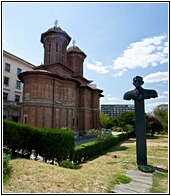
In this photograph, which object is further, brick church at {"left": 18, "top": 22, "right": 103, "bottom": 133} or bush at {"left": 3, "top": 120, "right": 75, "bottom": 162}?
brick church at {"left": 18, "top": 22, "right": 103, "bottom": 133}

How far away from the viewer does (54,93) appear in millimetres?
22469

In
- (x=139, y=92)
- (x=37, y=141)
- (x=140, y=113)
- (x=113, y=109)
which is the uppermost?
(x=139, y=92)

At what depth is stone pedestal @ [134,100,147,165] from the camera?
8656 mm

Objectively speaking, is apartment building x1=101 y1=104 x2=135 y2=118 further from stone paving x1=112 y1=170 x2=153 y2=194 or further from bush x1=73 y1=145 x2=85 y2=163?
stone paving x1=112 y1=170 x2=153 y2=194

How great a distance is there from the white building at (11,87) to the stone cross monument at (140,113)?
2815cm

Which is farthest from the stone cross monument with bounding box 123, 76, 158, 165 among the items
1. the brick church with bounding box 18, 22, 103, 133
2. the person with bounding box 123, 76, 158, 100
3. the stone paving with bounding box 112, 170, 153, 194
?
the brick church with bounding box 18, 22, 103, 133

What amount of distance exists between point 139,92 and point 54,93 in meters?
15.4

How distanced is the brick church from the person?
14505 millimetres

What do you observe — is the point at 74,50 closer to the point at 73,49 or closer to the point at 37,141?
the point at 73,49

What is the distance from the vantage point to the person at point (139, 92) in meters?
8.95

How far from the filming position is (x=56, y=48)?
27109 mm

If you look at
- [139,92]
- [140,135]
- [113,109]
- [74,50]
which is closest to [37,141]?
[140,135]

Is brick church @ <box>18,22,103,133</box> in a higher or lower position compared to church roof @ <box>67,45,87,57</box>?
lower

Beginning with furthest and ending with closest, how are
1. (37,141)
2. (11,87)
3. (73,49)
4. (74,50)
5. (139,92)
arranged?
(73,49)
(74,50)
(11,87)
(139,92)
(37,141)
